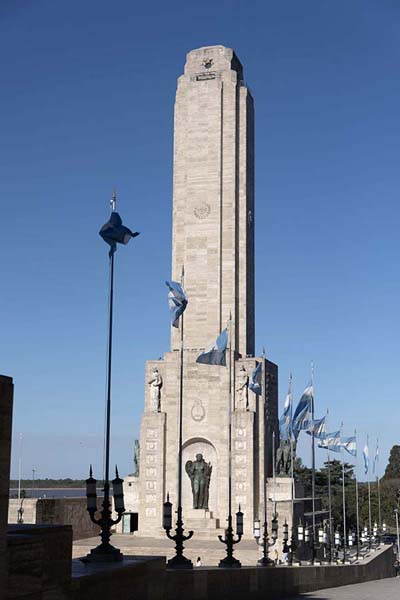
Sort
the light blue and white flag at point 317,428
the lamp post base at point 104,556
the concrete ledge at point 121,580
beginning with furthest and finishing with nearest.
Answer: the light blue and white flag at point 317,428
the lamp post base at point 104,556
the concrete ledge at point 121,580

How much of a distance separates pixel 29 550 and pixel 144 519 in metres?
38.9

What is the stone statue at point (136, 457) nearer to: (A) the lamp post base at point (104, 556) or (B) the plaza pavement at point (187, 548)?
(B) the plaza pavement at point (187, 548)

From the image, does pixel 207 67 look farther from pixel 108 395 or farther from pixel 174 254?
pixel 108 395

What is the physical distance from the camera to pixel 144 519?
4581cm

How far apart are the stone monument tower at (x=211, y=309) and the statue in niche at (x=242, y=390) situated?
0.18 feet

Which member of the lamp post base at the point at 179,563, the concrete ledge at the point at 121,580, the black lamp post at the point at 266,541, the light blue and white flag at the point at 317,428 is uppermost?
the light blue and white flag at the point at 317,428

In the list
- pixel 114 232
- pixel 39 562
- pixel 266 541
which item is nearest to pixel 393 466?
pixel 266 541

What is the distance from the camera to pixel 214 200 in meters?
48.9

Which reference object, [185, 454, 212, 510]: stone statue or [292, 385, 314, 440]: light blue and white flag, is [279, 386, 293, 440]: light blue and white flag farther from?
[185, 454, 212, 510]: stone statue

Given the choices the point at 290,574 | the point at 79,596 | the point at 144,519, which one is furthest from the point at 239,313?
the point at 79,596

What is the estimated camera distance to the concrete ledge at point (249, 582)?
1389 cm

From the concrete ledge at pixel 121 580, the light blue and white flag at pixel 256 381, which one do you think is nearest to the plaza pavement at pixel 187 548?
the light blue and white flag at pixel 256 381

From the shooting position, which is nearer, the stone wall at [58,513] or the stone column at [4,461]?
the stone column at [4,461]

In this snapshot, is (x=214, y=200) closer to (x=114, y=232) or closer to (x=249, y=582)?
(x=114, y=232)
